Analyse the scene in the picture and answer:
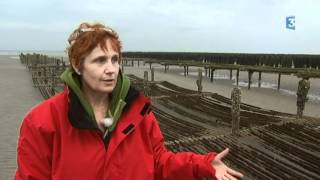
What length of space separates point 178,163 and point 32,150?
82 cm

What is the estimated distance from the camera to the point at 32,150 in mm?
2109

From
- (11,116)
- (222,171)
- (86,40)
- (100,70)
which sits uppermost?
(86,40)

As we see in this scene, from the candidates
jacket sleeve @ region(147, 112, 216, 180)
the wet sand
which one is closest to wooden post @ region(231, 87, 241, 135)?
the wet sand

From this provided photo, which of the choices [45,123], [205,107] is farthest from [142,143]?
[205,107]

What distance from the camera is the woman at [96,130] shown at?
214cm

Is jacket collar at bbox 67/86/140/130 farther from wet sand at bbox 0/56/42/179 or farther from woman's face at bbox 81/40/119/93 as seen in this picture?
wet sand at bbox 0/56/42/179

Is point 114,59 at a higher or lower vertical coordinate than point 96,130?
higher

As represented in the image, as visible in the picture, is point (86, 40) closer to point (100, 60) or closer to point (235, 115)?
point (100, 60)

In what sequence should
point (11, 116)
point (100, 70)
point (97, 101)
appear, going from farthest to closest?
point (11, 116)
point (97, 101)
point (100, 70)

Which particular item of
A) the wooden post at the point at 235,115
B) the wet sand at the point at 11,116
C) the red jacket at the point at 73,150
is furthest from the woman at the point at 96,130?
the wooden post at the point at 235,115

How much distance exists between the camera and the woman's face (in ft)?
7.28

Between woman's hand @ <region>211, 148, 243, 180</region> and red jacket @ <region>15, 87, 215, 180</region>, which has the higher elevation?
red jacket @ <region>15, 87, 215, 180</region>

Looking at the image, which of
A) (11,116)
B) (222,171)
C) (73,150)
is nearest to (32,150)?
(73,150)

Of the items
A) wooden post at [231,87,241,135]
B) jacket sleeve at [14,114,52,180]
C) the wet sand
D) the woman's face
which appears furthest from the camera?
wooden post at [231,87,241,135]
